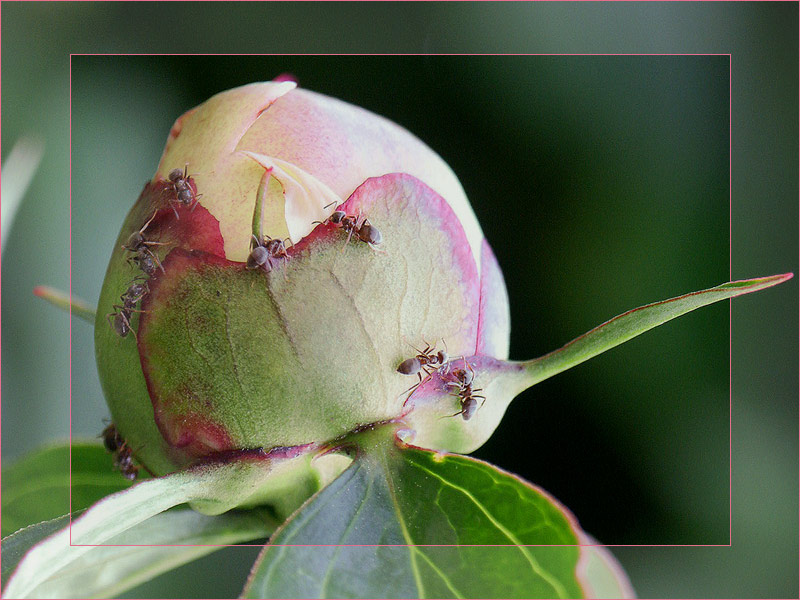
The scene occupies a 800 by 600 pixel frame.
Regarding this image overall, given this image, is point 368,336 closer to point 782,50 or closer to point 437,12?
point 437,12

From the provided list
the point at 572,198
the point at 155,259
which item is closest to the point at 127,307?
the point at 155,259

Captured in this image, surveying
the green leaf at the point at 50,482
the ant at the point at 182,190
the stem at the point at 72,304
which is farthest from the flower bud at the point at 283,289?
the green leaf at the point at 50,482

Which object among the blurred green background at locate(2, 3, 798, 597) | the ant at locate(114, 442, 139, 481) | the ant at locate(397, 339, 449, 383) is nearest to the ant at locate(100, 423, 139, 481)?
the ant at locate(114, 442, 139, 481)

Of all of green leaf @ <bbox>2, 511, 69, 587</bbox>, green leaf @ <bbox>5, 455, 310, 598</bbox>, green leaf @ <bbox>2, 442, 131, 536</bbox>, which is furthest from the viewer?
green leaf @ <bbox>2, 442, 131, 536</bbox>

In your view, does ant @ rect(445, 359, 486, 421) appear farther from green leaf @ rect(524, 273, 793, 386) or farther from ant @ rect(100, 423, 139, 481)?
ant @ rect(100, 423, 139, 481)

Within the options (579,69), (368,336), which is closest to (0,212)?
(368,336)

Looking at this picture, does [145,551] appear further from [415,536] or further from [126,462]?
[415,536]

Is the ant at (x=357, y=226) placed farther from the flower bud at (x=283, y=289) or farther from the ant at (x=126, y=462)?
the ant at (x=126, y=462)
